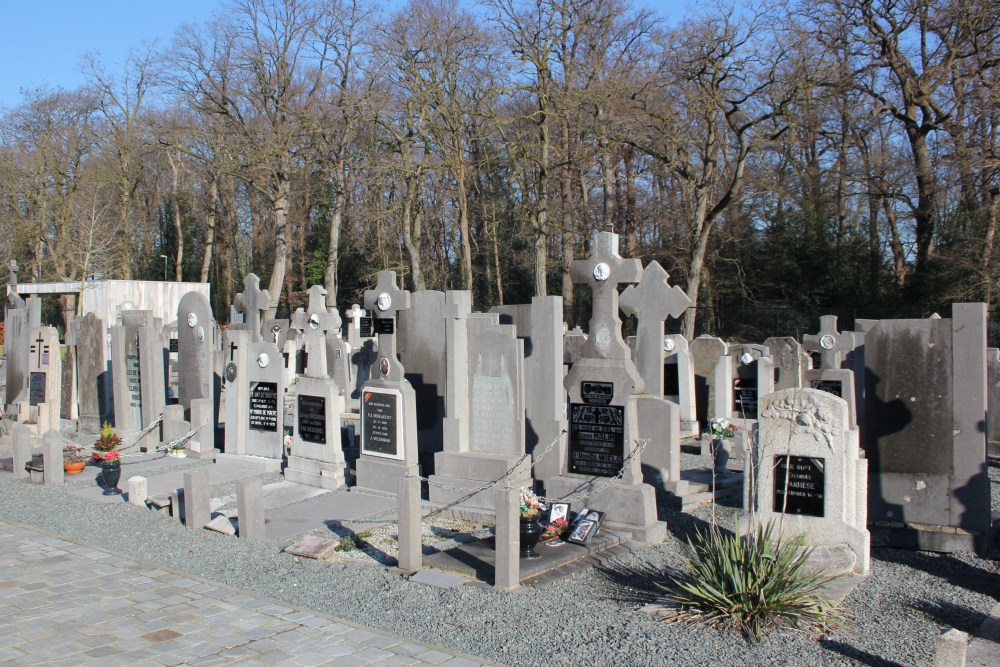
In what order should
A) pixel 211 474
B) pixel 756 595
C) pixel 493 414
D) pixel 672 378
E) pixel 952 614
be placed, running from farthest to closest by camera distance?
pixel 672 378
pixel 211 474
pixel 493 414
pixel 952 614
pixel 756 595

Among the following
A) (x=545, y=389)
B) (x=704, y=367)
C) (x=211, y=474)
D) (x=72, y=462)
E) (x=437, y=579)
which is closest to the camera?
(x=437, y=579)

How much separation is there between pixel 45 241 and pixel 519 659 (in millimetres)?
32692

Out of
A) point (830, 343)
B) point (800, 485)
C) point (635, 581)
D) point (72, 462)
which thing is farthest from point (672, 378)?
point (72, 462)

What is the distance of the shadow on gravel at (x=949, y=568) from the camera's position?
7.27 metres

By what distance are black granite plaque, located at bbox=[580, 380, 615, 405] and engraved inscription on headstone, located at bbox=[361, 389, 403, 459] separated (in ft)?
8.89

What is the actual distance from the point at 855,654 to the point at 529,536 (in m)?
Answer: 3.00

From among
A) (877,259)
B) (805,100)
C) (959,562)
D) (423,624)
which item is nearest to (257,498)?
(423,624)

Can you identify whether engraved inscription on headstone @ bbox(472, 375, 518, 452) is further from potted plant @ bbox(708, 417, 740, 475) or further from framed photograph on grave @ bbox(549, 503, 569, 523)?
potted plant @ bbox(708, 417, 740, 475)

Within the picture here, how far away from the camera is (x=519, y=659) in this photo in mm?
5551

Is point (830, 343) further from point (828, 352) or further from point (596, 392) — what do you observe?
point (596, 392)

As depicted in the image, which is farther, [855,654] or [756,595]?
[756,595]

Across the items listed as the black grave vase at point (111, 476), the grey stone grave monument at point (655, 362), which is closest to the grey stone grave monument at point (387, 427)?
the grey stone grave monument at point (655, 362)

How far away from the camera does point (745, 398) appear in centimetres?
1524

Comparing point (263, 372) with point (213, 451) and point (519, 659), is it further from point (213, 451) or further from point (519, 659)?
point (519, 659)
